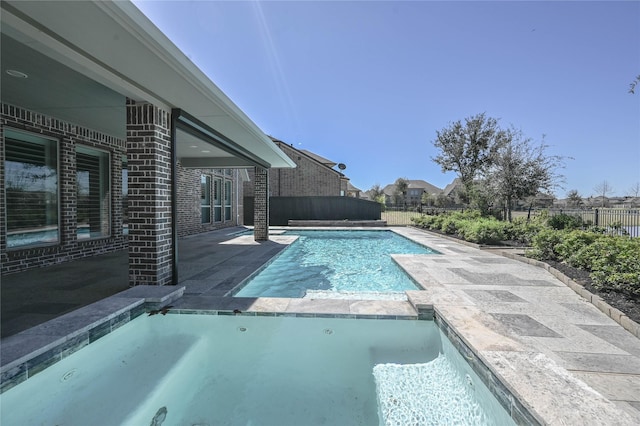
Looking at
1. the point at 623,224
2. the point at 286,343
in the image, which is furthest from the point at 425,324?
the point at 623,224

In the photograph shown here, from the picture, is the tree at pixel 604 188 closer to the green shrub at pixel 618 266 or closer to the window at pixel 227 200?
the green shrub at pixel 618 266

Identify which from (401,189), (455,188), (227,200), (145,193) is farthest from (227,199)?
(401,189)

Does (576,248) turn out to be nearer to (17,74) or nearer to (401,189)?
(17,74)

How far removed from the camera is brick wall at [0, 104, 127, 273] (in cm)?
475

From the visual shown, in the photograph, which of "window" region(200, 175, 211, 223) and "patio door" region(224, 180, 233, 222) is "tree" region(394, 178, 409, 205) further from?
"window" region(200, 175, 211, 223)

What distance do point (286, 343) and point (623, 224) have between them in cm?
1339

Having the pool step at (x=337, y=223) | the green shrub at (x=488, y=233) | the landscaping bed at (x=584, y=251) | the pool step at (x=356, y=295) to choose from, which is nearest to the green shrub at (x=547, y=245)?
the landscaping bed at (x=584, y=251)

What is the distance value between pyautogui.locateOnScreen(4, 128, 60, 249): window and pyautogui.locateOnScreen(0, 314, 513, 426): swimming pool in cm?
389

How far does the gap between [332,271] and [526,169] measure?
965 centimetres

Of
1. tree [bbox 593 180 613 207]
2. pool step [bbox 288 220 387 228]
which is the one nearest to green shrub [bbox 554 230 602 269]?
pool step [bbox 288 220 387 228]

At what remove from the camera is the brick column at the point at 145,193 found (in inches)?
157

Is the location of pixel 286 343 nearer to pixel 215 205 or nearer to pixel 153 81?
pixel 153 81

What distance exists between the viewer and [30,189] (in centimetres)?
527

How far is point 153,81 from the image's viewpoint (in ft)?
11.0
